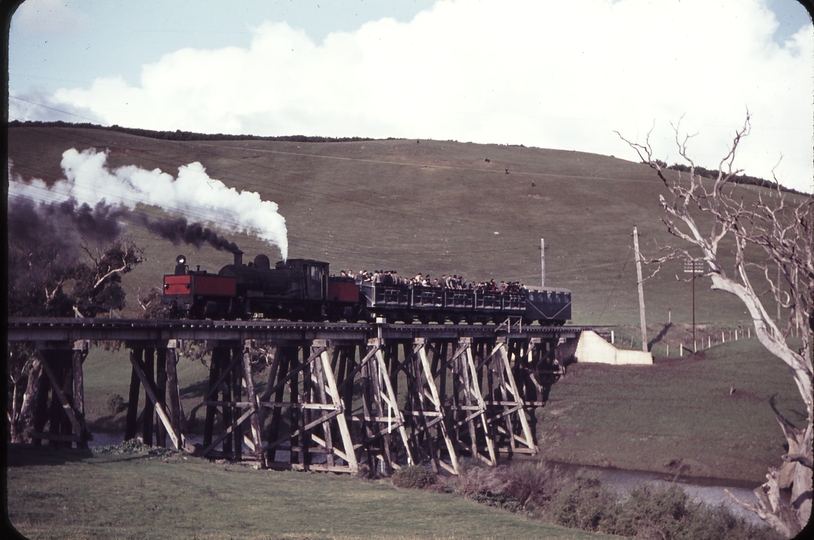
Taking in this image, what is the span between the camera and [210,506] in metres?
16.8

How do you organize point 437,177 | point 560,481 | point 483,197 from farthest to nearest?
point 437,177 < point 483,197 < point 560,481

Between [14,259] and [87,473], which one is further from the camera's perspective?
[14,259]

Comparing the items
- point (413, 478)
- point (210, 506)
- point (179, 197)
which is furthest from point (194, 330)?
point (179, 197)

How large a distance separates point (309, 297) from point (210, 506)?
15.4 metres

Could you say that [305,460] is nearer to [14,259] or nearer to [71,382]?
[71,382]

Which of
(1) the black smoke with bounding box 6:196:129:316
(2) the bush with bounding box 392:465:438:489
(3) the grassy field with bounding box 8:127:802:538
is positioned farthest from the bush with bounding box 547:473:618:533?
(1) the black smoke with bounding box 6:196:129:316

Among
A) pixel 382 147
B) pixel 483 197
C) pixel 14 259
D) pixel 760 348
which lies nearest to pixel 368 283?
pixel 14 259

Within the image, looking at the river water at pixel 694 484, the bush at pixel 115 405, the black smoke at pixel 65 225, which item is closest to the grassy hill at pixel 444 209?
the black smoke at pixel 65 225

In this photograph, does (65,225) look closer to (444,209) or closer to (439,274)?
(439,274)

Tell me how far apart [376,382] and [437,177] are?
76280mm

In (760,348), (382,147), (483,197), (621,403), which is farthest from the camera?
(382,147)

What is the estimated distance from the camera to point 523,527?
1823 cm

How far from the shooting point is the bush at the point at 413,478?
77.5 ft

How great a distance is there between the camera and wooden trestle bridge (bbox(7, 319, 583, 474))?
22312 millimetres
